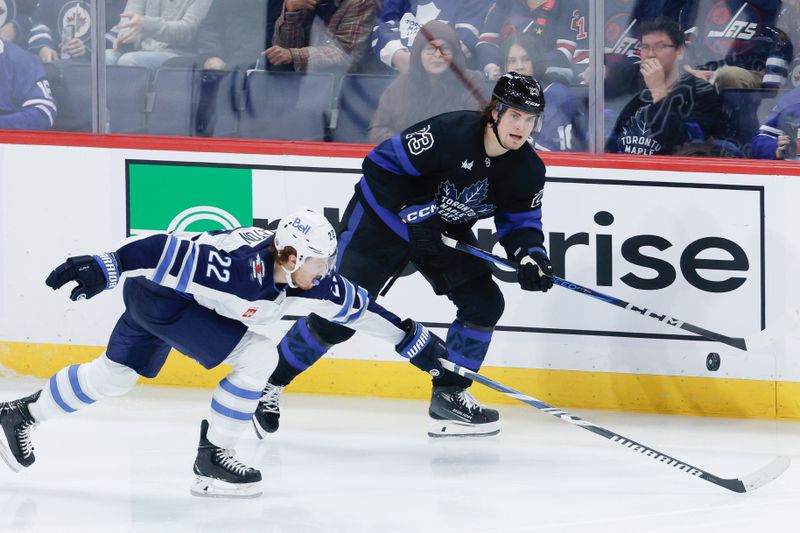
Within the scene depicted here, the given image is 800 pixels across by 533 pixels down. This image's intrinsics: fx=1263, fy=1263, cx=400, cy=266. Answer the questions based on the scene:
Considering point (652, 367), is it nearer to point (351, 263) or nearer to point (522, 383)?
point (522, 383)

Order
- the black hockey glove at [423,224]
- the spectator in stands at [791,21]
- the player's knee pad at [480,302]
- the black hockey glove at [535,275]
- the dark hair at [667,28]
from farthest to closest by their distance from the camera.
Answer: the dark hair at [667,28]
the spectator in stands at [791,21]
the player's knee pad at [480,302]
the black hockey glove at [423,224]
the black hockey glove at [535,275]

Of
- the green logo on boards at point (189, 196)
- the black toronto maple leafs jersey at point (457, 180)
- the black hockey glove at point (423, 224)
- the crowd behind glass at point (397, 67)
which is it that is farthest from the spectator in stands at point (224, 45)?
the black hockey glove at point (423, 224)

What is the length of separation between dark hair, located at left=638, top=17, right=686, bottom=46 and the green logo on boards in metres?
1.54

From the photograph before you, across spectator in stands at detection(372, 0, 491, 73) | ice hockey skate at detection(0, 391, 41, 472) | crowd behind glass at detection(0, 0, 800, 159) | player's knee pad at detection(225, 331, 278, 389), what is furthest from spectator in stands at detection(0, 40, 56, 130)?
player's knee pad at detection(225, 331, 278, 389)

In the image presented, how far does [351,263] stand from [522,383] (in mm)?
903

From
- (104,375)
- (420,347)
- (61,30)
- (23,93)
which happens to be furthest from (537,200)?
(23,93)

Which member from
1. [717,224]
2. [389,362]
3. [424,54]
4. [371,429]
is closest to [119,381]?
[371,429]

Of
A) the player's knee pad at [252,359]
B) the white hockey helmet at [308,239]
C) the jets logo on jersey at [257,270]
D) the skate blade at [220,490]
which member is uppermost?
the white hockey helmet at [308,239]

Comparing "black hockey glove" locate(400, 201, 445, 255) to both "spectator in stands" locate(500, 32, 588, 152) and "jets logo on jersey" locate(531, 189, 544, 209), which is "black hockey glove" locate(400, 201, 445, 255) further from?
"spectator in stands" locate(500, 32, 588, 152)

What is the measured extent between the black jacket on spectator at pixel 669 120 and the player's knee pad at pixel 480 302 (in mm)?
751

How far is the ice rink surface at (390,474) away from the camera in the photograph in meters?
3.37

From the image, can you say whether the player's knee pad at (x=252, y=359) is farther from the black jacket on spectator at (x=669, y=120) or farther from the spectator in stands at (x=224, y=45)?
the black jacket on spectator at (x=669, y=120)

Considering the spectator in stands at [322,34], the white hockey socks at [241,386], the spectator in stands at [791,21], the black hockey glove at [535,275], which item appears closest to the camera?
the white hockey socks at [241,386]

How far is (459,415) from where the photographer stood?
430 cm
